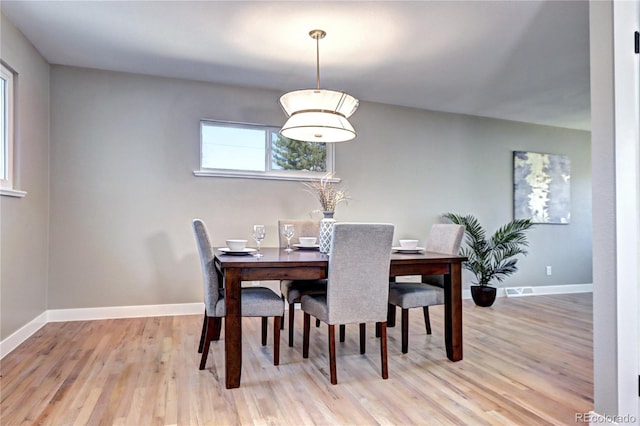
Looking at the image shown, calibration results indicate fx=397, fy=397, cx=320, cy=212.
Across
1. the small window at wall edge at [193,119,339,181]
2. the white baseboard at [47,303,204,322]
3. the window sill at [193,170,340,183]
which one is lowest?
the white baseboard at [47,303,204,322]

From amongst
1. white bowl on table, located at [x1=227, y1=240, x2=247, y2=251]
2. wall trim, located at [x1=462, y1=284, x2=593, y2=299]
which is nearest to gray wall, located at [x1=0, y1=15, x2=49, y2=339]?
white bowl on table, located at [x1=227, y1=240, x2=247, y2=251]

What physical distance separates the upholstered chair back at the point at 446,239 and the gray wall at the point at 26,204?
3163mm

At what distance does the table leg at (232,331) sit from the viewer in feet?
7.23

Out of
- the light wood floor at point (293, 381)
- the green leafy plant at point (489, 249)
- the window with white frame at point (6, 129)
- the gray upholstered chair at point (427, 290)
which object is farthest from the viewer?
the green leafy plant at point (489, 249)

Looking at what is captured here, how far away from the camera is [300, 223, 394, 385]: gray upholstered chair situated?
2.29 metres

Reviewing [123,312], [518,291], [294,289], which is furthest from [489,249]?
[123,312]

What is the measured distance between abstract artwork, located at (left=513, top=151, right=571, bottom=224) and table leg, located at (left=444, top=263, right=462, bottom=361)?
3256mm

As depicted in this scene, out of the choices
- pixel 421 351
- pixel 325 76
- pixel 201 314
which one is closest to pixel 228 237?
pixel 201 314

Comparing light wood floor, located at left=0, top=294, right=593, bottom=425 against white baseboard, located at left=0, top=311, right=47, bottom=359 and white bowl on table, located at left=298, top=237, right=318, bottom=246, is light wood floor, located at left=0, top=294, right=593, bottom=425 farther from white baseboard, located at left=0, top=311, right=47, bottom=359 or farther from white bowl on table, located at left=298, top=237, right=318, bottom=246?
white bowl on table, located at left=298, top=237, right=318, bottom=246

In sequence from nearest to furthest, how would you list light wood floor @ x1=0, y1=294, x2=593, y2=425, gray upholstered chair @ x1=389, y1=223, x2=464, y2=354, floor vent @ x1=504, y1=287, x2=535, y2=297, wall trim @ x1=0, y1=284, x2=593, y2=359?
1. light wood floor @ x1=0, y1=294, x2=593, y2=425
2. gray upholstered chair @ x1=389, y1=223, x2=464, y2=354
3. wall trim @ x1=0, y1=284, x2=593, y2=359
4. floor vent @ x1=504, y1=287, x2=535, y2=297

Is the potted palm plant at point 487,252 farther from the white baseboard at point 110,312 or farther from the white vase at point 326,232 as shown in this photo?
the white baseboard at point 110,312

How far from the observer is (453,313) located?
2.72m

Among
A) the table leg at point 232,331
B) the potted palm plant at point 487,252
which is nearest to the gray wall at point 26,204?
the table leg at point 232,331

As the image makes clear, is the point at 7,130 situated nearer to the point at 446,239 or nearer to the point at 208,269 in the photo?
the point at 208,269
